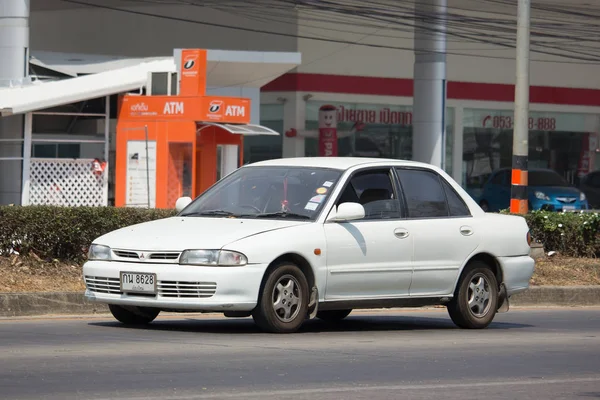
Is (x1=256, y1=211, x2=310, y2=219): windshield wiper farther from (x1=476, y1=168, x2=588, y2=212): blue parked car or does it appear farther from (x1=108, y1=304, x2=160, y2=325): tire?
(x1=476, y1=168, x2=588, y2=212): blue parked car

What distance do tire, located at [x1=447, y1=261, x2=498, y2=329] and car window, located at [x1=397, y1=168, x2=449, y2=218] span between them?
0.64 meters

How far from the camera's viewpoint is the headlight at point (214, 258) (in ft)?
35.3

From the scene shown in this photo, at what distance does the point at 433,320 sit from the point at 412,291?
1.81 metres

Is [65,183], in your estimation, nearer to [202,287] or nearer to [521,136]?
[521,136]

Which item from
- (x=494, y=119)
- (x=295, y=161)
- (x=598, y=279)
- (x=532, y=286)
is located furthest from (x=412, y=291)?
(x=494, y=119)

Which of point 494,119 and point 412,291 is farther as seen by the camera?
point 494,119

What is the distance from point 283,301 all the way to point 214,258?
78 cm

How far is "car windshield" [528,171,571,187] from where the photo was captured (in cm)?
3803

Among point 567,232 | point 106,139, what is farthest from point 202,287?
point 106,139

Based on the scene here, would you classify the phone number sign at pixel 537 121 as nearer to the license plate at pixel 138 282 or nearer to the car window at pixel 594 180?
the car window at pixel 594 180

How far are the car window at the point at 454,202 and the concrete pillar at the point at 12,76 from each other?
14.4 meters

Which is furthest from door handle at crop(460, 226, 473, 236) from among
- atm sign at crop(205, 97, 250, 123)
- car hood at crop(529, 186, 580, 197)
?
car hood at crop(529, 186, 580, 197)

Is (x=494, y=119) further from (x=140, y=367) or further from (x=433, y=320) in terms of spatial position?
(x=140, y=367)

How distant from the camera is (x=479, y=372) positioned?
933 centimetres
